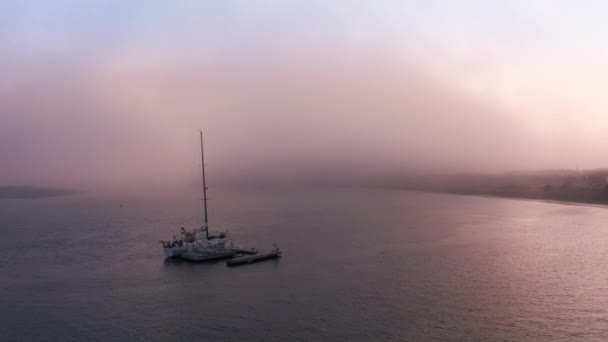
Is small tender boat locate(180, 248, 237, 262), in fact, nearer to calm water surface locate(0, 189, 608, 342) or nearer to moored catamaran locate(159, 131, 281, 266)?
moored catamaran locate(159, 131, 281, 266)

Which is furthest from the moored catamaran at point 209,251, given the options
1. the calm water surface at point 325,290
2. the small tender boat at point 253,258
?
the calm water surface at point 325,290

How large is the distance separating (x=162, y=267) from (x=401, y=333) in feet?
67.8

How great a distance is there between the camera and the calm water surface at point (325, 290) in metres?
21.1

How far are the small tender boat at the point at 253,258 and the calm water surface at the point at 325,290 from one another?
2.78 feet

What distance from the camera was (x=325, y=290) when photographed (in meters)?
27.1

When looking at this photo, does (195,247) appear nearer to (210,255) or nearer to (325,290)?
(210,255)

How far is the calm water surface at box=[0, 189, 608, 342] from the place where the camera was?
69.2 feet

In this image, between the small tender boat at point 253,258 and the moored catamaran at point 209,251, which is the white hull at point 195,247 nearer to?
the moored catamaran at point 209,251

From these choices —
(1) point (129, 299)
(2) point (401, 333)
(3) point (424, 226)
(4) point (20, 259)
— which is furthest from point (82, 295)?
(3) point (424, 226)

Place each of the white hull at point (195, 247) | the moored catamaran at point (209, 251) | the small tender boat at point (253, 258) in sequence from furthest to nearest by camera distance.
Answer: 1. the white hull at point (195, 247)
2. the moored catamaran at point (209, 251)
3. the small tender boat at point (253, 258)

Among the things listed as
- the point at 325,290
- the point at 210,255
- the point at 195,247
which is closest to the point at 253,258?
the point at 210,255

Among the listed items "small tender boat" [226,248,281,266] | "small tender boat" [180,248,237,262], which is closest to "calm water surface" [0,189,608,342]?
"small tender boat" [226,248,281,266]

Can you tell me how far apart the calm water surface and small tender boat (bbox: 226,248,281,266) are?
2.78ft

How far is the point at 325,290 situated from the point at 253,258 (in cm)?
1091
